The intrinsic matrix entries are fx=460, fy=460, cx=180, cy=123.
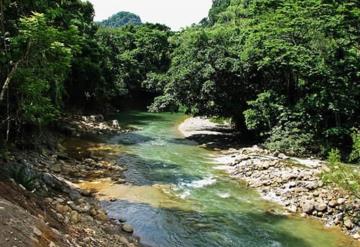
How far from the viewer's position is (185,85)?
3034cm

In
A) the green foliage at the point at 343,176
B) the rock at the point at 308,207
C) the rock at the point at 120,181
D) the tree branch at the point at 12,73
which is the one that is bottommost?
the rock at the point at 308,207

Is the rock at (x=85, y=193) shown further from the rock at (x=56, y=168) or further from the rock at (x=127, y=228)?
the rock at (x=127, y=228)

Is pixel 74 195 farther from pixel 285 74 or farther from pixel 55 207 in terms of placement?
pixel 285 74

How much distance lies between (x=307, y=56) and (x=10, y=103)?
16740mm

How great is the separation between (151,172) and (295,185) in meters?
6.38

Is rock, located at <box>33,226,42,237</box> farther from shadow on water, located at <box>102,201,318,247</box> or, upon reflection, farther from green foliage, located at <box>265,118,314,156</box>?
green foliage, located at <box>265,118,314,156</box>

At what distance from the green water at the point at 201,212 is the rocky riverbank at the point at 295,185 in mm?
614

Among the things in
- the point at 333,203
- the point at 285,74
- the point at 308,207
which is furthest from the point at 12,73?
the point at 285,74

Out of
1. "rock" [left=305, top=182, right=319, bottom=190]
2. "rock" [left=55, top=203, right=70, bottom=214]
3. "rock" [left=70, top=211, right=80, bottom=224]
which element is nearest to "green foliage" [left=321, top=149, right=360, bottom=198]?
"rock" [left=305, top=182, right=319, bottom=190]

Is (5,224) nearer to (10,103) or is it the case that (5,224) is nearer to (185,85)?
(10,103)

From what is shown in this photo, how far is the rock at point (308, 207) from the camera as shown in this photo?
53.3 feet

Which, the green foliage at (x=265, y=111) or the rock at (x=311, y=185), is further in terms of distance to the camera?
the green foliage at (x=265, y=111)

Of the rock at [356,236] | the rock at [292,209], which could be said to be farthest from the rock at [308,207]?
the rock at [356,236]

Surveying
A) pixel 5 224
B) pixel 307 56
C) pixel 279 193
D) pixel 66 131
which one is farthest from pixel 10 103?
pixel 307 56
